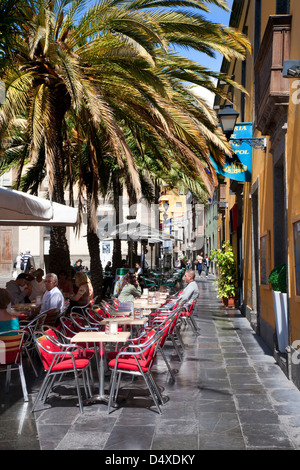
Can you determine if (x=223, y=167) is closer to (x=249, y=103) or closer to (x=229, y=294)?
(x=249, y=103)

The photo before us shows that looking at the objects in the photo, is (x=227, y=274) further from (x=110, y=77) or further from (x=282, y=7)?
(x=282, y=7)

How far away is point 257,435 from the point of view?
5.09 m

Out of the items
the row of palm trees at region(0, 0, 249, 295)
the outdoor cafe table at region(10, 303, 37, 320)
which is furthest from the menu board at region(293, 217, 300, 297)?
the outdoor cafe table at region(10, 303, 37, 320)

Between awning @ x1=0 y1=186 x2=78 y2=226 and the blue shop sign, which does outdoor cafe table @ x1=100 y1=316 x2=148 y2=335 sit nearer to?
awning @ x1=0 y1=186 x2=78 y2=226

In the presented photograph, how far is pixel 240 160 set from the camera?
13.0 metres

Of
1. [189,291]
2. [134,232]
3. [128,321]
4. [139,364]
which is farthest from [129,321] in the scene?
[134,232]

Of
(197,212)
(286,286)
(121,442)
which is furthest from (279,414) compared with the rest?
(197,212)

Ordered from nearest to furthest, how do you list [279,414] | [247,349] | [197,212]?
[279,414], [247,349], [197,212]

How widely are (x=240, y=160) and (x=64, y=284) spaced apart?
199 inches

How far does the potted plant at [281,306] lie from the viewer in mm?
7965

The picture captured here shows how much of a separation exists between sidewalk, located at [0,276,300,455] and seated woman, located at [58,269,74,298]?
368 cm

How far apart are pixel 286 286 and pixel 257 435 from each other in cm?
333

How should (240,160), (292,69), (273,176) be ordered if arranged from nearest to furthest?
(292,69), (273,176), (240,160)

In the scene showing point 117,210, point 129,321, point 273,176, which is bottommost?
point 129,321
